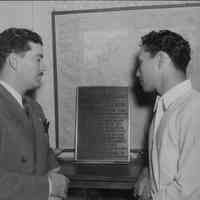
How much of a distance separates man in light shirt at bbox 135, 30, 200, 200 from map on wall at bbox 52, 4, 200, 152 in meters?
0.46

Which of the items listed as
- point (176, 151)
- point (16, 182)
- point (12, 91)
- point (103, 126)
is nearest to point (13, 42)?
point (12, 91)

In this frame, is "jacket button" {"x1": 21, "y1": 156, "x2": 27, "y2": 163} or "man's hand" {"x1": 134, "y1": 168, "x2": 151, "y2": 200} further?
"man's hand" {"x1": 134, "y1": 168, "x2": 151, "y2": 200}

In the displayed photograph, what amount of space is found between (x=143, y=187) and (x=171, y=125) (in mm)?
474

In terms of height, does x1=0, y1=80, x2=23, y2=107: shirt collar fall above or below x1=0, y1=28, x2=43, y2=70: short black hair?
below

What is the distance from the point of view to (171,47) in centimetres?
157

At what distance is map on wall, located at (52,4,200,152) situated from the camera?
2.08 metres

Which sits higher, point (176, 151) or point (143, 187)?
point (176, 151)

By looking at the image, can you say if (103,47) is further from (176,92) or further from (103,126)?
(176,92)

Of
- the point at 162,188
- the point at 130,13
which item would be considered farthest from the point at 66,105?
the point at 162,188

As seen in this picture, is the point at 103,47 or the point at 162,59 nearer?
the point at 162,59

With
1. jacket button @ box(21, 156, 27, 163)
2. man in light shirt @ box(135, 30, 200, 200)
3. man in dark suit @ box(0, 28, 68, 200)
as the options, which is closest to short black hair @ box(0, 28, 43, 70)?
man in dark suit @ box(0, 28, 68, 200)

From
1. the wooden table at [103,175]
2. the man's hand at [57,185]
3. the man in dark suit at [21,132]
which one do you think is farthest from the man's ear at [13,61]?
the wooden table at [103,175]

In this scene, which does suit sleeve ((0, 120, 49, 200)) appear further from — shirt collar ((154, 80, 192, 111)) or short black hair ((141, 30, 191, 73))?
short black hair ((141, 30, 191, 73))

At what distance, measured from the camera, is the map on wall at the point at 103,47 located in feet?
6.84
